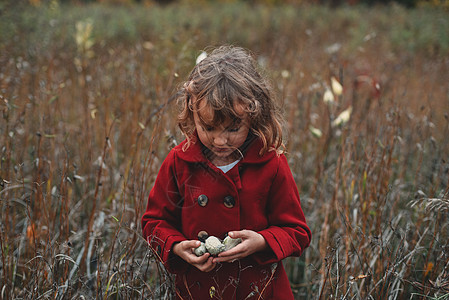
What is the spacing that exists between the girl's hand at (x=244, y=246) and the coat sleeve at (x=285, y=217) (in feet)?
0.16

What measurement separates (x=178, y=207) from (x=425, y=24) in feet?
25.3

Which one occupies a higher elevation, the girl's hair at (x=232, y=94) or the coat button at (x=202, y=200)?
the girl's hair at (x=232, y=94)

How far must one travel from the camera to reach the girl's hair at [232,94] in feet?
3.54

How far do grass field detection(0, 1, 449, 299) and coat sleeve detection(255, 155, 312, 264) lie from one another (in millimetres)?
179

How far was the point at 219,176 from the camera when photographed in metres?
1.15

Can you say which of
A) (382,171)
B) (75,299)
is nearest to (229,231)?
(75,299)

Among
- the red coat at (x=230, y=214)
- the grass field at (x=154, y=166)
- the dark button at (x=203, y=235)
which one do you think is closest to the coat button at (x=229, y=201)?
the red coat at (x=230, y=214)

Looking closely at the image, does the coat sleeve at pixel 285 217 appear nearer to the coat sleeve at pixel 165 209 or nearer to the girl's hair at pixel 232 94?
the girl's hair at pixel 232 94

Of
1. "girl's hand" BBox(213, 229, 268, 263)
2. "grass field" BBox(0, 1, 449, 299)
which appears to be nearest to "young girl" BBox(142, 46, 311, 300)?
"girl's hand" BBox(213, 229, 268, 263)

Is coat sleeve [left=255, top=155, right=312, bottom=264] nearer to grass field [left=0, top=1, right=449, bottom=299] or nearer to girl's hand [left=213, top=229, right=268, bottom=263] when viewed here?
girl's hand [left=213, top=229, right=268, bottom=263]

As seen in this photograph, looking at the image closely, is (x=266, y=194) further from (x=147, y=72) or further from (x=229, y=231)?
(x=147, y=72)

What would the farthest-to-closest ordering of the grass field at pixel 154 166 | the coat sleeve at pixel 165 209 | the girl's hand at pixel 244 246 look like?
1. the grass field at pixel 154 166
2. the coat sleeve at pixel 165 209
3. the girl's hand at pixel 244 246

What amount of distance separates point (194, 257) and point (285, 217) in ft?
0.98

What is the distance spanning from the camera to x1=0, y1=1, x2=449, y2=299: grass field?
1541 mm
